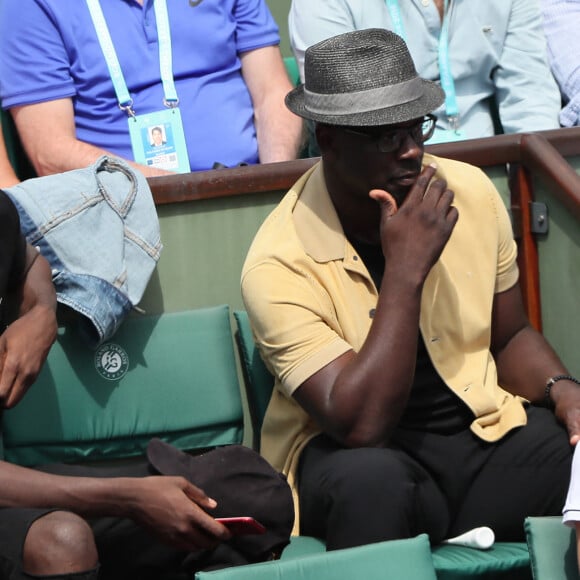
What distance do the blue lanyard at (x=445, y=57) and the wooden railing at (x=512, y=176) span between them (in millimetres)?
507

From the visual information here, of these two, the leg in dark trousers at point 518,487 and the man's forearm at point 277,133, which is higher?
the man's forearm at point 277,133

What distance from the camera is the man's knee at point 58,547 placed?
2.44 m

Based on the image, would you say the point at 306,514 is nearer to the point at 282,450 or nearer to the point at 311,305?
the point at 282,450

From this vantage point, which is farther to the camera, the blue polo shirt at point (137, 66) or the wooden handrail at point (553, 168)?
the blue polo shirt at point (137, 66)

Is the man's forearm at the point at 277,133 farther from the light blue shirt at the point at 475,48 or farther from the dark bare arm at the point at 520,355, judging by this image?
the dark bare arm at the point at 520,355

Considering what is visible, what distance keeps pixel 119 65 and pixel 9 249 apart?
44.5 inches

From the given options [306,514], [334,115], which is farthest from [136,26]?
[306,514]

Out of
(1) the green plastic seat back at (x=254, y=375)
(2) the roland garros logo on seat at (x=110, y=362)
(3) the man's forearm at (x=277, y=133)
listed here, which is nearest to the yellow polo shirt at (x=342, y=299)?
(1) the green plastic seat back at (x=254, y=375)

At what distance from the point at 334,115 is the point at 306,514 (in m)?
0.95

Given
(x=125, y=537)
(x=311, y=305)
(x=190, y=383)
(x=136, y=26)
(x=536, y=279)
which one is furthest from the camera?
(x=136, y=26)

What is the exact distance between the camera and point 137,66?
155 inches

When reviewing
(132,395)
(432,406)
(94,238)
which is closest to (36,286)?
(94,238)

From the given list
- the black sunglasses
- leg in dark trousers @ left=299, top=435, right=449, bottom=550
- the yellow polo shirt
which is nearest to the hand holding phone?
leg in dark trousers @ left=299, top=435, right=449, bottom=550

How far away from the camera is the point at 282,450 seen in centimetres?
307
